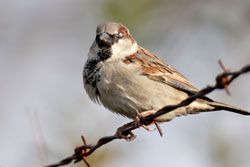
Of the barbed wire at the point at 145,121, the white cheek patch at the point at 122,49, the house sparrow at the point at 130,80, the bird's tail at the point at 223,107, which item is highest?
the white cheek patch at the point at 122,49

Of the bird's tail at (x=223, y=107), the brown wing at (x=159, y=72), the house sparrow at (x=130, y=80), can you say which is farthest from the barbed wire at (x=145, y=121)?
the bird's tail at (x=223, y=107)

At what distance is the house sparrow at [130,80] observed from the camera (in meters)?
6.30

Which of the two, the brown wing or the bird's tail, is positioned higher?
the brown wing

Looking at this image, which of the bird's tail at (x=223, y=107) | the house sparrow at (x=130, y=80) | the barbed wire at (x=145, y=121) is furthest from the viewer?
the bird's tail at (x=223, y=107)

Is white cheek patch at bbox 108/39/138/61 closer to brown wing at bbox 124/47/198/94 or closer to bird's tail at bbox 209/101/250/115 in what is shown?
brown wing at bbox 124/47/198/94

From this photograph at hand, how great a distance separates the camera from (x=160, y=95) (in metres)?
6.55

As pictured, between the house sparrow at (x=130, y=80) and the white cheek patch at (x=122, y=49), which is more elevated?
the white cheek patch at (x=122, y=49)

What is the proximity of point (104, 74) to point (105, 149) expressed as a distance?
75.6 inches

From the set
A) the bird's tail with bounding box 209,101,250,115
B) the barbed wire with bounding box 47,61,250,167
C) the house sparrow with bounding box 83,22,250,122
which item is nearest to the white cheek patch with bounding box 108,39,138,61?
the house sparrow with bounding box 83,22,250,122

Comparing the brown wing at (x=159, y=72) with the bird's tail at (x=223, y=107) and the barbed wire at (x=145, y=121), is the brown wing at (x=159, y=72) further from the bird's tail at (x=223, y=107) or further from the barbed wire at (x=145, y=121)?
the barbed wire at (x=145, y=121)

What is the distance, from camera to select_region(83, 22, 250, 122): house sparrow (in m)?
6.30

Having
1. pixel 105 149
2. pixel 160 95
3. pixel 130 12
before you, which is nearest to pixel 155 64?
pixel 160 95

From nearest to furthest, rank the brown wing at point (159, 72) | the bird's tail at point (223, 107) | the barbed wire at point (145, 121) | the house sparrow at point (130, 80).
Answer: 1. the barbed wire at point (145, 121)
2. the house sparrow at point (130, 80)
3. the bird's tail at point (223, 107)
4. the brown wing at point (159, 72)

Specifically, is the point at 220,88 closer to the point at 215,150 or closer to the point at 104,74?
the point at 104,74
